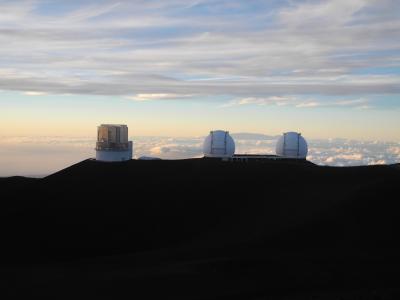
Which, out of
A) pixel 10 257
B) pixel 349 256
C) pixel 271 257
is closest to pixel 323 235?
pixel 349 256

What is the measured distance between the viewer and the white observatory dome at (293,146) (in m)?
51.8

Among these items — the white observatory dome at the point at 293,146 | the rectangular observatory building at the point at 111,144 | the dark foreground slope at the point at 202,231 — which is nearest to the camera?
the dark foreground slope at the point at 202,231

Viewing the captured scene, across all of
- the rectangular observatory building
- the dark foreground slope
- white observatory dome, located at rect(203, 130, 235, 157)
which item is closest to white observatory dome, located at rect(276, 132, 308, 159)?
white observatory dome, located at rect(203, 130, 235, 157)

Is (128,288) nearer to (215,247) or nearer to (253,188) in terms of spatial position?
(215,247)

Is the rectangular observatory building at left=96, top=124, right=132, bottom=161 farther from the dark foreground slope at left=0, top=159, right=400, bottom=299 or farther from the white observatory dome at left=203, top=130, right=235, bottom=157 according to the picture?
the white observatory dome at left=203, top=130, right=235, bottom=157

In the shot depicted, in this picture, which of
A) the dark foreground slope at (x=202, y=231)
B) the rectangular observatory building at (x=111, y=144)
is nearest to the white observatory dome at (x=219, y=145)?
the dark foreground slope at (x=202, y=231)

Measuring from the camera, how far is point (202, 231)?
3281 cm

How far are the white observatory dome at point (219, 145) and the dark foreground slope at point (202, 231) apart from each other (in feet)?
18.7

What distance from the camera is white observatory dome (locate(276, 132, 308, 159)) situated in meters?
51.8

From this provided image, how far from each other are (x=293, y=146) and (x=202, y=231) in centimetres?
2173

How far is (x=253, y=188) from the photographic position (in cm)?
3884

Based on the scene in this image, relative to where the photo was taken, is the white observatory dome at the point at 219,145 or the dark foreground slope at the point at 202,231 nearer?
the dark foreground slope at the point at 202,231

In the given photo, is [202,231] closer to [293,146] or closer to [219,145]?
[219,145]

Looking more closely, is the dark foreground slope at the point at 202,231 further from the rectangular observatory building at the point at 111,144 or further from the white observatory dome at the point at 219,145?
the white observatory dome at the point at 219,145
